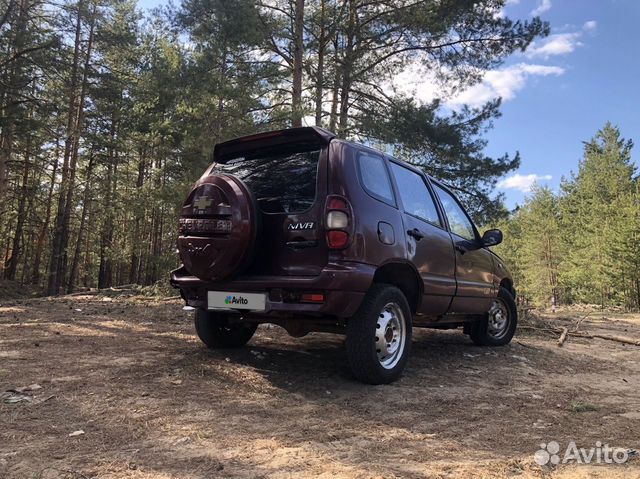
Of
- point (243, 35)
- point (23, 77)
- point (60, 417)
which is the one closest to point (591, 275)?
point (243, 35)

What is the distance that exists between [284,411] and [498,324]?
440cm

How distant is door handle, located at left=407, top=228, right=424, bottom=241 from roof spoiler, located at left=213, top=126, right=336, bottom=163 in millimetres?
1144

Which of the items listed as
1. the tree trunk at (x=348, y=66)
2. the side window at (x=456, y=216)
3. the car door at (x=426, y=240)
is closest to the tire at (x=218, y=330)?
the car door at (x=426, y=240)

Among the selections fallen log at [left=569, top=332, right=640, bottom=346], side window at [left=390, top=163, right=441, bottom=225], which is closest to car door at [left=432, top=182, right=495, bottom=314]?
side window at [left=390, top=163, right=441, bottom=225]

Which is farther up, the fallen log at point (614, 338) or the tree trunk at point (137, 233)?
the tree trunk at point (137, 233)

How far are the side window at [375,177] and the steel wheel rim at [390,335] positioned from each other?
98 cm

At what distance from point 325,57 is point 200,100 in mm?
5098

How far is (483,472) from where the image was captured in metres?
2.45

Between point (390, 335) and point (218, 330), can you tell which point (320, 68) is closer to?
point (218, 330)

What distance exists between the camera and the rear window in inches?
157

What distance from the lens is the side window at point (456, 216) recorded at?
5520 millimetres

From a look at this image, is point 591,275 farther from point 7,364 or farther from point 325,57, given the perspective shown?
point 7,364

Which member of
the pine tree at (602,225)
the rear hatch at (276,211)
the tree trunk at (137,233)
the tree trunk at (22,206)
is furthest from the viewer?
the pine tree at (602,225)

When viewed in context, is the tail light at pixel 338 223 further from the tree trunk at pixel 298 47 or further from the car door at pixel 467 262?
the tree trunk at pixel 298 47
